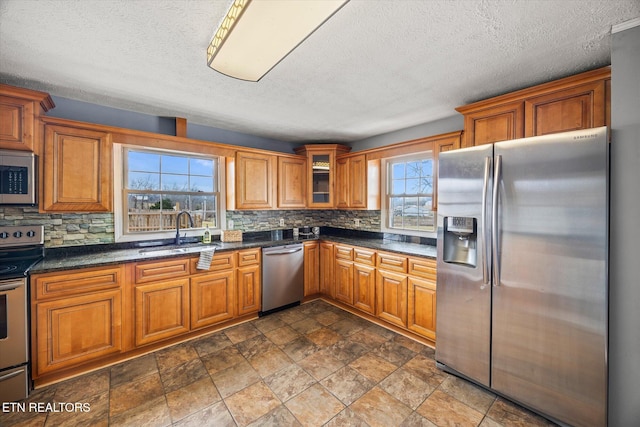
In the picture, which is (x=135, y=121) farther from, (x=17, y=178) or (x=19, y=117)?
(x=17, y=178)

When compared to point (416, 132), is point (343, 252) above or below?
below

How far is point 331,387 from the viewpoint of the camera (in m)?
2.00

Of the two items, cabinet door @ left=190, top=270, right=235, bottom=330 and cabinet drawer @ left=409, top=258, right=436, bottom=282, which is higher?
cabinet drawer @ left=409, top=258, right=436, bottom=282

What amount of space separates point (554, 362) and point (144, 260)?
10.7 ft

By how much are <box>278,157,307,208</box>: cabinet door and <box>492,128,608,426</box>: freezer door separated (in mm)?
2664

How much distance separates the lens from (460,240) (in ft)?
7.02

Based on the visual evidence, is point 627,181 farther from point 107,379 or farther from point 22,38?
point 107,379

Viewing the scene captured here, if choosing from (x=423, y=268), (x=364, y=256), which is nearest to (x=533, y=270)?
(x=423, y=268)

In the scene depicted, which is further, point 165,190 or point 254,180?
point 254,180

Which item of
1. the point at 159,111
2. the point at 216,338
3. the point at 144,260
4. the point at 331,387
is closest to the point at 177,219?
the point at 144,260

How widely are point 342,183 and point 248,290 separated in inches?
78.7

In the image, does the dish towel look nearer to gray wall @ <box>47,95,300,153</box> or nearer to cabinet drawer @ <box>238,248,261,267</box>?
cabinet drawer @ <box>238,248,261,267</box>

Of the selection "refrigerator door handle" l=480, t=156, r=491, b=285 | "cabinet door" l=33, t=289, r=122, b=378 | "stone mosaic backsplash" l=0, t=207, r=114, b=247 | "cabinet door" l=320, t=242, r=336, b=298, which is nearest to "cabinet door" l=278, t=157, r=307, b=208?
"cabinet door" l=320, t=242, r=336, b=298

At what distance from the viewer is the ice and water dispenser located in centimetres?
207
